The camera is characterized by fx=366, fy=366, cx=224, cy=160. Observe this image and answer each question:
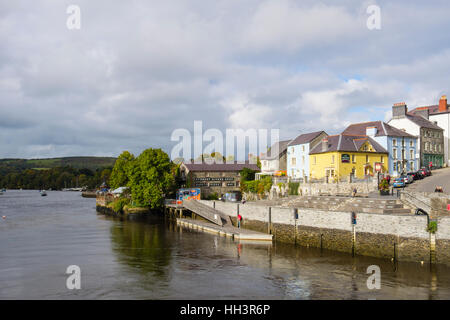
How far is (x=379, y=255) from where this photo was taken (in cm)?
2798

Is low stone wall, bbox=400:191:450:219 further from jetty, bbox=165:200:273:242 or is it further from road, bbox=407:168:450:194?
jetty, bbox=165:200:273:242

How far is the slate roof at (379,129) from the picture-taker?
6076 cm

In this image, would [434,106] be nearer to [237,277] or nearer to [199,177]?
[199,177]

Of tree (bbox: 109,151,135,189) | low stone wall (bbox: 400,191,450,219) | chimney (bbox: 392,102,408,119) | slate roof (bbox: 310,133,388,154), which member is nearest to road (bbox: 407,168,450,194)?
low stone wall (bbox: 400,191,450,219)

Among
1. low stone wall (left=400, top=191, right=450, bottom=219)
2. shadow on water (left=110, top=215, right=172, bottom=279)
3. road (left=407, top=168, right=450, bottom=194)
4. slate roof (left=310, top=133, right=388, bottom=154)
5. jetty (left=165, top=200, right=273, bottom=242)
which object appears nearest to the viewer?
shadow on water (left=110, top=215, right=172, bottom=279)

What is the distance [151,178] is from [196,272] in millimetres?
42071

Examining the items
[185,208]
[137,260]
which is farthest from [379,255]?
[185,208]

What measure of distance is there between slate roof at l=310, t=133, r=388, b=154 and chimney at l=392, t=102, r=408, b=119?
11.4 metres

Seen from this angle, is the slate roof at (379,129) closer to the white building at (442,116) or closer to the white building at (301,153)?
the white building at (301,153)

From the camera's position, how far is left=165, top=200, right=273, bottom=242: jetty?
37.8 metres

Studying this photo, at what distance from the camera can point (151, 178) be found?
66.0 m

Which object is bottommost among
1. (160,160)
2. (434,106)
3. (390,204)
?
(390,204)
